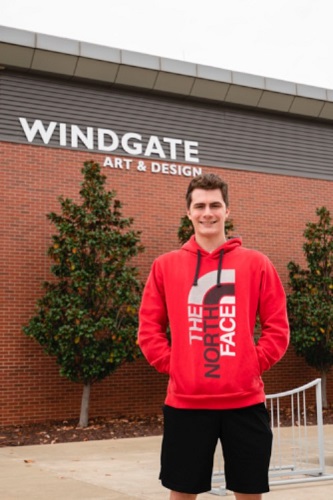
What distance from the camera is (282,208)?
52.0 ft

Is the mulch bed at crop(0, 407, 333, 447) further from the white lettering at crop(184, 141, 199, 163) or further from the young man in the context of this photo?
the young man

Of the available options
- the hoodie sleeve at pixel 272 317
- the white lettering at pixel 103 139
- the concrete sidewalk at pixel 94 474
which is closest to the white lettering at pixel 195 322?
the hoodie sleeve at pixel 272 317

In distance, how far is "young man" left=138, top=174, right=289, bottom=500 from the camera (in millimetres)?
3066

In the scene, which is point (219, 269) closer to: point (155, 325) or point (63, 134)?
point (155, 325)

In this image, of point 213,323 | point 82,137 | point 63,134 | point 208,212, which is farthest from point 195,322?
point 82,137

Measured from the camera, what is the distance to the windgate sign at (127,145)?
526 inches

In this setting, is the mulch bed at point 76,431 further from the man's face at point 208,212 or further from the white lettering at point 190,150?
the man's face at point 208,212

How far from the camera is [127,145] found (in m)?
14.1

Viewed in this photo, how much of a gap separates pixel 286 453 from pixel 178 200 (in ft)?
22.6

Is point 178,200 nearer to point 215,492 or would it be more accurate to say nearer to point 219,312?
point 215,492

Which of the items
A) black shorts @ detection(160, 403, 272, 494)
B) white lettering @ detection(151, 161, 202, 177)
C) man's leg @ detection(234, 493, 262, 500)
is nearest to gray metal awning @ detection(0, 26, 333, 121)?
white lettering @ detection(151, 161, 202, 177)

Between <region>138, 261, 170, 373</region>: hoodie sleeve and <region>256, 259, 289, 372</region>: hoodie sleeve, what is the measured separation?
44cm

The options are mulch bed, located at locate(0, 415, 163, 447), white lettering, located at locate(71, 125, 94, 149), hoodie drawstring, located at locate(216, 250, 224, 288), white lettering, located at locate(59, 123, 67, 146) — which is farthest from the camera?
white lettering, located at locate(71, 125, 94, 149)

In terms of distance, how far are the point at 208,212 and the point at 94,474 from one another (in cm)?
482
